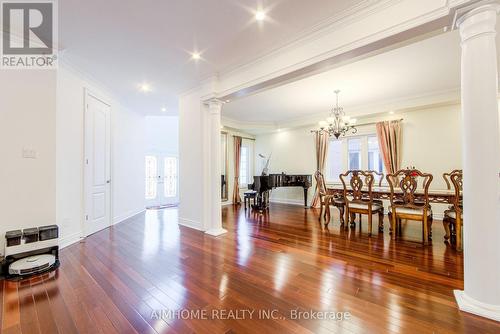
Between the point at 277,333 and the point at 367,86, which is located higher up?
the point at 367,86

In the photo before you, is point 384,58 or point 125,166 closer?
point 384,58

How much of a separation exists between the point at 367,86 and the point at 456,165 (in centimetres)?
268

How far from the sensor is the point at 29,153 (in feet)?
8.69

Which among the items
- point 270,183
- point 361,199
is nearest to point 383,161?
point 361,199

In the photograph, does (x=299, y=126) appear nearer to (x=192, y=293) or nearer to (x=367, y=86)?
(x=367, y=86)

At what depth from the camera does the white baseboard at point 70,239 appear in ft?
10.1

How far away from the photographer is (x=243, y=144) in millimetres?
8148

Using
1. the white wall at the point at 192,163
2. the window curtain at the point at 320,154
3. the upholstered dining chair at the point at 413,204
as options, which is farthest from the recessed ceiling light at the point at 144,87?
the window curtain at the point at 320,154

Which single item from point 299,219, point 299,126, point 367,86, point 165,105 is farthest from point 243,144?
point 367,86

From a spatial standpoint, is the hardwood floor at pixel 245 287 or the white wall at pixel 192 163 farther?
the white wall at pixel 192 163

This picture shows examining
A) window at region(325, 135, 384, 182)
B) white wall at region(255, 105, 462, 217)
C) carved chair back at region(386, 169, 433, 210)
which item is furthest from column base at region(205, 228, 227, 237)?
white wall at region(255, 105, 462, 217)

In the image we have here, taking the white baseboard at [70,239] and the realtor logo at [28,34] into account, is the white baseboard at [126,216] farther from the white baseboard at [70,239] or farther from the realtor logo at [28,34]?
the realtor logo at [28,34]

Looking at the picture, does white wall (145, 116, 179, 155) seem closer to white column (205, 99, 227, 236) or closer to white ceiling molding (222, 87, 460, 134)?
white ceiling molding (222, 87, 460, 134)

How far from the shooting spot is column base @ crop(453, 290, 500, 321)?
157 centimetres
